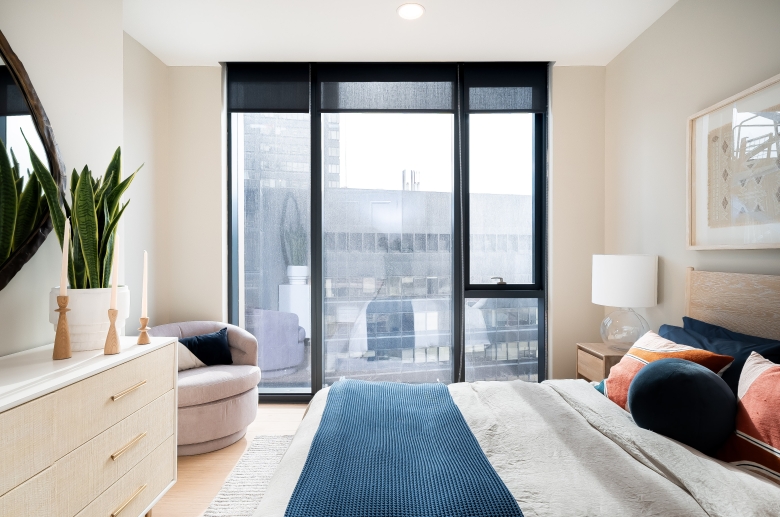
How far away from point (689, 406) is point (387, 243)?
240cm

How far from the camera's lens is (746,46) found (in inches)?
82.7

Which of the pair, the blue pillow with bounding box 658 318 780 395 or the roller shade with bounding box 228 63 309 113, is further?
the roller shade with bounding box 228 63 309 113

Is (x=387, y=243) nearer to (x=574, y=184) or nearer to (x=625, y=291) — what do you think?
(x=574, y=184)

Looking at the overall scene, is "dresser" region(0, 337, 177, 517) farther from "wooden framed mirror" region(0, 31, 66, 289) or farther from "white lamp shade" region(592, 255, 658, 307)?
"white lamp shade" region(592, 255, 658, 307)

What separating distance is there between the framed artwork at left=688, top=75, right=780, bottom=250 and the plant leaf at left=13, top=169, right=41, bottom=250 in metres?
3.07

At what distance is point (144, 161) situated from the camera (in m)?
3.12

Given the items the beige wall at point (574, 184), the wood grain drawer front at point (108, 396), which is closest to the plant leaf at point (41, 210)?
the wood grain drawer front at point (108, 396)

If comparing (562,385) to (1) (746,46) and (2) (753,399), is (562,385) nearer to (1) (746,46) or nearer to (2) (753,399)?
(2) (753,399)

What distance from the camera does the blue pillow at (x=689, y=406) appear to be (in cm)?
146

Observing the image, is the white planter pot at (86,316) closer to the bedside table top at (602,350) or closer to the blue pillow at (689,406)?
the blue pillow at (689,406)

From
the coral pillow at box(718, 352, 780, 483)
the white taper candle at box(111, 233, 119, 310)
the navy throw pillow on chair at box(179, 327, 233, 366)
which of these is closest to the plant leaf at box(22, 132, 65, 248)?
the white taper candle at box(111, 233, 119, 310)

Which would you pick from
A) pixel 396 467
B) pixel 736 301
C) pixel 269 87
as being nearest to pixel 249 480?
pixel 396 467

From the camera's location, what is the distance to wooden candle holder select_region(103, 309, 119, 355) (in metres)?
1.68

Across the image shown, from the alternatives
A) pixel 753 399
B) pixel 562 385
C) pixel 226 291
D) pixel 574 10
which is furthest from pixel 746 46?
pixel 226 291
